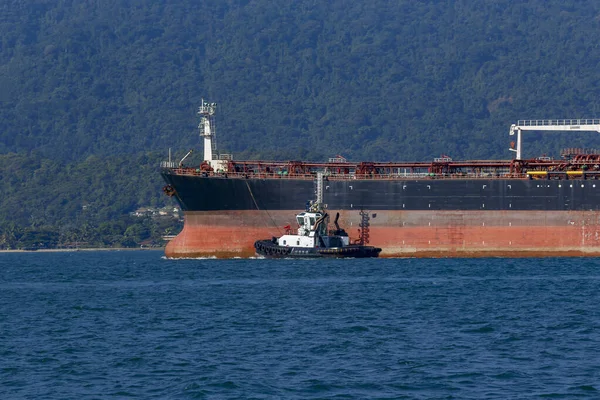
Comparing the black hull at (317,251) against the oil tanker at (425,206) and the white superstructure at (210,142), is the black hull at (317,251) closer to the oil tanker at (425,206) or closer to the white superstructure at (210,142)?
the oil tanker at (425,206)

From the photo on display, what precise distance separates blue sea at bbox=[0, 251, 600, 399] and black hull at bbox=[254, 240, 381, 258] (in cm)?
862

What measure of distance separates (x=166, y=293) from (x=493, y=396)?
81.6 ft

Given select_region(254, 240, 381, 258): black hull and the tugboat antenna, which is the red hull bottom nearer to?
the tugboat antenna

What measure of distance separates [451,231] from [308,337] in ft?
110

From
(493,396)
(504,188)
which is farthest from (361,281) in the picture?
(493,396)

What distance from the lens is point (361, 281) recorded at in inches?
2122

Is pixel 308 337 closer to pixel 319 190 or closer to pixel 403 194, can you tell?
pixel 319 190

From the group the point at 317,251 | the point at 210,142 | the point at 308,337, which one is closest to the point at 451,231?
the point at 317,251

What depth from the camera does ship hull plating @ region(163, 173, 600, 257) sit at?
222ft

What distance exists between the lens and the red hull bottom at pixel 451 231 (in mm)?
67625

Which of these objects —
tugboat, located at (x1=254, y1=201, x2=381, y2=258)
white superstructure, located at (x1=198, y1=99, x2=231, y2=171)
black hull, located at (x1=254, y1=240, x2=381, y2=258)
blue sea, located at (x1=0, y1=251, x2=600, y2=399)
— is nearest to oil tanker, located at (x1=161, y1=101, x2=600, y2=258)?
tugboat, located at (x1=254, y1=201, x2=381, y2=258)

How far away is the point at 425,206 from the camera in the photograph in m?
68.9

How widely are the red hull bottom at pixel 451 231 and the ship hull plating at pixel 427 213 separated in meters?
0.06

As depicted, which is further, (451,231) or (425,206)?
(425,206)
